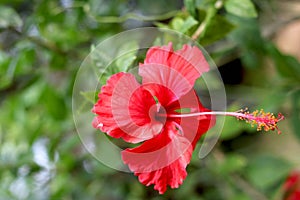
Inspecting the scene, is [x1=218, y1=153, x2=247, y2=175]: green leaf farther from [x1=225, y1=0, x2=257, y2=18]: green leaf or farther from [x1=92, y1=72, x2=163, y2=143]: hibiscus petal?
[x1=92, y1=72, x2=163, y2=143]: hibiscus petal

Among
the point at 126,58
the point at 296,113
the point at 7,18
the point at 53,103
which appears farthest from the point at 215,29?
the point at 53,103

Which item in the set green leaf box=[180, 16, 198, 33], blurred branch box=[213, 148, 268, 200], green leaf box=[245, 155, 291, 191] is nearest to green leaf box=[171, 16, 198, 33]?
green leaf box=[180, 16, 198, 33]

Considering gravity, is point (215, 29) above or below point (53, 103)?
above

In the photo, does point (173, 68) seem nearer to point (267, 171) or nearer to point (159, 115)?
point (159, 115)

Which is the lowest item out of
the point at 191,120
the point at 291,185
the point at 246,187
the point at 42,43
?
the point at 246,187

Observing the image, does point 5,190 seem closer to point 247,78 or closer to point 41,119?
point 41,119

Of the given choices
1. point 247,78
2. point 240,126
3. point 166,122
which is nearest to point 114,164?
point 166,122
